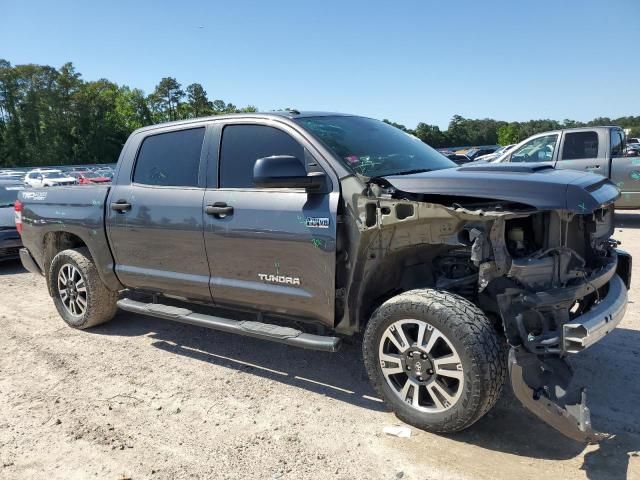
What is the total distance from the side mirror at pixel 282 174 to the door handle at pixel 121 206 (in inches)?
72.1

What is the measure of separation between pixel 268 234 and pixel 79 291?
107 inches

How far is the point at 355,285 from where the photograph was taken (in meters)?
3.49

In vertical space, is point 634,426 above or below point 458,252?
below

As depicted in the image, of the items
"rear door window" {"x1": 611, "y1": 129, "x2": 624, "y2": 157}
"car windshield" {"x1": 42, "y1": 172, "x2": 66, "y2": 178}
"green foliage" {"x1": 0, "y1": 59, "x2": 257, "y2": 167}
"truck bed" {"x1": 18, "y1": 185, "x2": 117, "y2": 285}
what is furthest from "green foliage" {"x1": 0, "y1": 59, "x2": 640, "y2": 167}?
"truck bed" {"x1": 18, "y1": 185, "x2": 117, "y2": 285}

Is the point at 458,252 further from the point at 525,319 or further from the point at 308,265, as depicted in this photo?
the point at 308,265

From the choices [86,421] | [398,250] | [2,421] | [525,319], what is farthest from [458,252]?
[2,421]

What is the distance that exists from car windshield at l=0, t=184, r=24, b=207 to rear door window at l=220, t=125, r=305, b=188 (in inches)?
298

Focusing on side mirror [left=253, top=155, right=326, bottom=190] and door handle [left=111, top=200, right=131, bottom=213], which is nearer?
side mirror [left=253, top=155, right=326, bottom=190]

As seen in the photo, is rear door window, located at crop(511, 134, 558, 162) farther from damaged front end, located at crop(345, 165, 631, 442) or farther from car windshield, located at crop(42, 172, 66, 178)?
car windshield, located at crop(42, 172, 66, 178)

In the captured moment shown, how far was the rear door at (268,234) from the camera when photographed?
3.54 m

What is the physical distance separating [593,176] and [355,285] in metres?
1.68

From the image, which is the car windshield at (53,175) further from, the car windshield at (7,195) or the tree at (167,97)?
the tree at (167,97)

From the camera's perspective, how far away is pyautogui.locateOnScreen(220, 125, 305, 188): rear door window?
3.89m

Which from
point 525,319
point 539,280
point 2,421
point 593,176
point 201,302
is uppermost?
point 593,176
